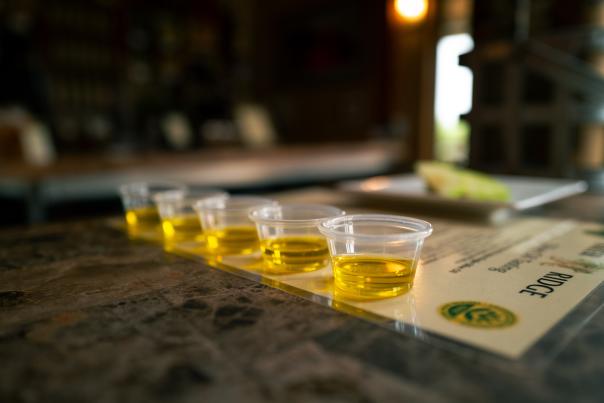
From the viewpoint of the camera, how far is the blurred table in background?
217 centimetres

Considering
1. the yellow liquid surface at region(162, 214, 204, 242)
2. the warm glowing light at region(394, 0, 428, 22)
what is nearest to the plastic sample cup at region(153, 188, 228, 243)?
the yellow liquid surface at region(162, 214, 204, 242)

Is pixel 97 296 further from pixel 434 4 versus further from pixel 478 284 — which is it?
pixel 434 4

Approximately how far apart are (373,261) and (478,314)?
0.48ft

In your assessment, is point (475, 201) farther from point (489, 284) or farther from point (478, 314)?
point (478, 314)

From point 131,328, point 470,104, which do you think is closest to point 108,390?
point 131,328

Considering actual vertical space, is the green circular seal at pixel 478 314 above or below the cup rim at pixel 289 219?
below

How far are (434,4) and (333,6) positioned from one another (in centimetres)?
113

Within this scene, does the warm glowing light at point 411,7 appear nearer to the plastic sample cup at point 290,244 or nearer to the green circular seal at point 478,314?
the plastic sample cup at point 290,244

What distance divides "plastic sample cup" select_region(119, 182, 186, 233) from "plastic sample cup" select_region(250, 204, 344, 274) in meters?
0.38

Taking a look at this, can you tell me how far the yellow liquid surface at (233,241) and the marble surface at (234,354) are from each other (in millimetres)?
149

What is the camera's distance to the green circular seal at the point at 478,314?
484 mm

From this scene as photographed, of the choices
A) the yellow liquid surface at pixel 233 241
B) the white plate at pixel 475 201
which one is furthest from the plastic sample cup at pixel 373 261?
the white plate at pixel 475 201

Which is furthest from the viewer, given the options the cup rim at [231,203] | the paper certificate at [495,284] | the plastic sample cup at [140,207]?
the plastic sample cup at [140,207]

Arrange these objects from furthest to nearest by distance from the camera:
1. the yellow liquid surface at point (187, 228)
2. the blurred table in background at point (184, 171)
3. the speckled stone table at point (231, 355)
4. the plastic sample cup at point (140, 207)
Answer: the blurred table in background at point (184, 171) → the plastic sample cup at point (140, 207) → the yellow liquid surface at point (187, 228) → the speckled stone table at point (231, 355)
